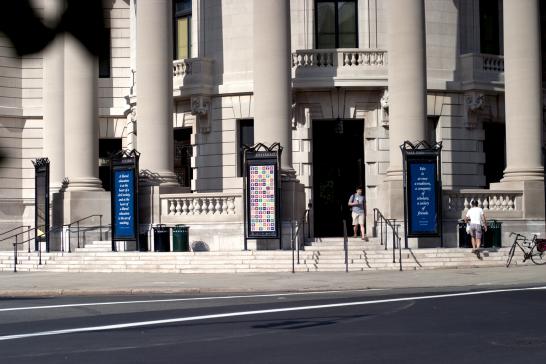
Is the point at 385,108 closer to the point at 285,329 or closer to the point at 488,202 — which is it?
the point at 488,202

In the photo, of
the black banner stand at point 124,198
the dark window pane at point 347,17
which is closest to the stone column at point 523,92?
the dark window pane at point 347,17

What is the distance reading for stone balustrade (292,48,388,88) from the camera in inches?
1473

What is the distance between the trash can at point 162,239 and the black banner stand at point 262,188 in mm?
2901

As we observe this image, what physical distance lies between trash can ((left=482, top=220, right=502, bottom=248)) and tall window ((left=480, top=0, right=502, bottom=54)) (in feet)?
34.8

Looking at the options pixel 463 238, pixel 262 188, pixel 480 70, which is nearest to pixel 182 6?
pixel 480 70

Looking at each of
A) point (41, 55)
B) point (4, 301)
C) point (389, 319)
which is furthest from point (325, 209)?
point (41, 55)

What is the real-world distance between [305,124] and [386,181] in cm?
551

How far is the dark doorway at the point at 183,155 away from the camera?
40.6 m

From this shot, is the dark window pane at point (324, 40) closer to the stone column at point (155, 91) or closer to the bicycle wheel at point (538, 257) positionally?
the stone column at point (155, 91)

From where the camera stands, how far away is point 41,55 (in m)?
1.68

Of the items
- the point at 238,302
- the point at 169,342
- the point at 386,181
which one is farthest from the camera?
the point at 386,181

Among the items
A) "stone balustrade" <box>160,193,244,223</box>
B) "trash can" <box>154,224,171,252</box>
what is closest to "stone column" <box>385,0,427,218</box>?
"stone balustrade" <box>160,193,244,223</box>

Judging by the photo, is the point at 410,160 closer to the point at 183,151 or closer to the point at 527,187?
the point at 527,187

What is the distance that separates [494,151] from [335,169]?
7007 mm
